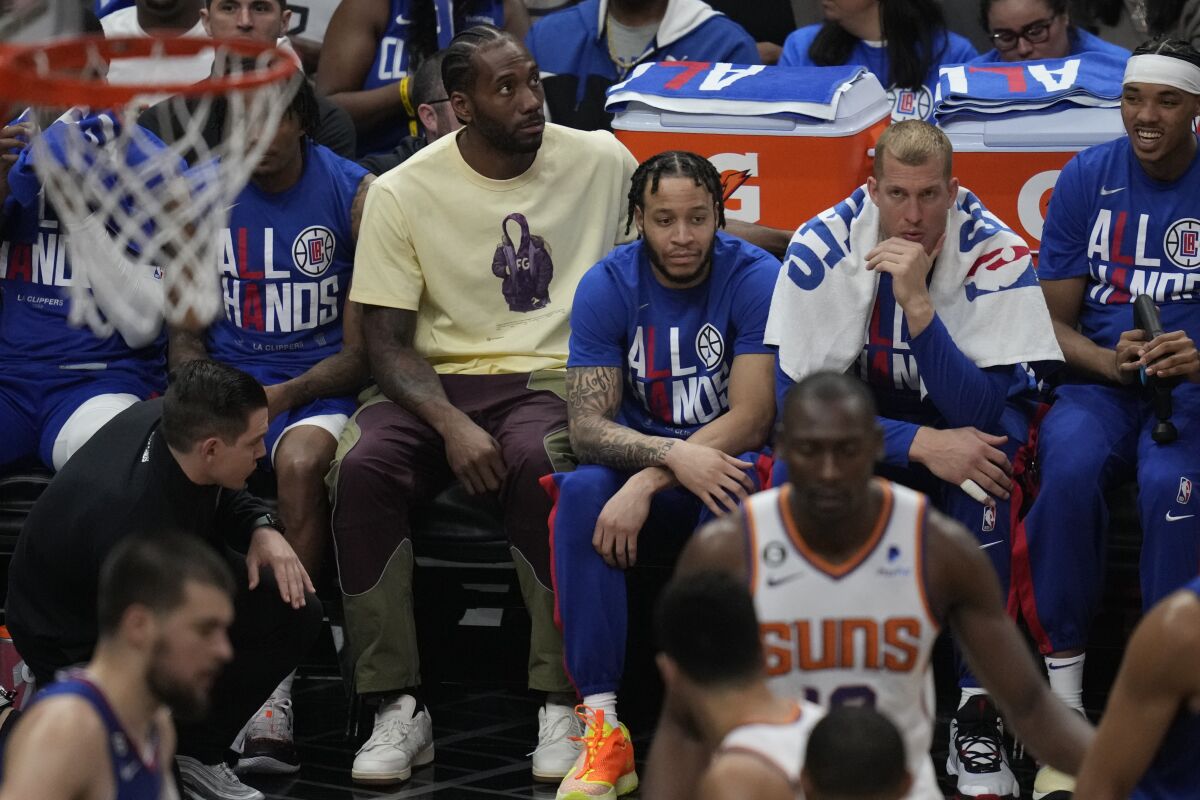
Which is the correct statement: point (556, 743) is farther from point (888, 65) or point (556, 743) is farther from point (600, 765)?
point (888, 65)

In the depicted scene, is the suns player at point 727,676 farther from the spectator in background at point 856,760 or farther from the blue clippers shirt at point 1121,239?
the blue clippers shirt at point 1121,239

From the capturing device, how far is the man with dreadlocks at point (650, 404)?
521 centimetres

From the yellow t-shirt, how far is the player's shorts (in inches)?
35.9

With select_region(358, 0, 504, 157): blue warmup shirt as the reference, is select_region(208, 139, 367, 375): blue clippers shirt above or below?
below

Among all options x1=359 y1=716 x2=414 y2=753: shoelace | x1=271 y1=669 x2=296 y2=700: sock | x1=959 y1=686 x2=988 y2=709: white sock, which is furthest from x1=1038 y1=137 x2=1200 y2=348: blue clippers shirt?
x1=271 y1=669 x2=296 y2=700: sock

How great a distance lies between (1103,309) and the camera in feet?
18.5

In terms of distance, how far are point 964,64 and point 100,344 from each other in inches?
125

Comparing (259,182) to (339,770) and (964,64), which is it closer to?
(339,770)

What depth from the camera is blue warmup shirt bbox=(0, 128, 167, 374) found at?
20.4 feet

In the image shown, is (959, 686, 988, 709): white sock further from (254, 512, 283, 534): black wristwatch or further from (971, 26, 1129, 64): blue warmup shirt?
(971, 26, 1129, 64): blue warmup shirt

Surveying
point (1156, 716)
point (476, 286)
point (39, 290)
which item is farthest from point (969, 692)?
point (39, 290)

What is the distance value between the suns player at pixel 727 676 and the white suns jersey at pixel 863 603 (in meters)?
0.55

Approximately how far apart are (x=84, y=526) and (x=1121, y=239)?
127 inches

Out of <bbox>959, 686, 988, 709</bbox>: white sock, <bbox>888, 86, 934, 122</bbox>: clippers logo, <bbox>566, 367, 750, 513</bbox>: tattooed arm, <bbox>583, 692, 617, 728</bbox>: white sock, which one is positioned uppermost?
<bbox>888, 86, 934, 122</bbox>: clippers logo
